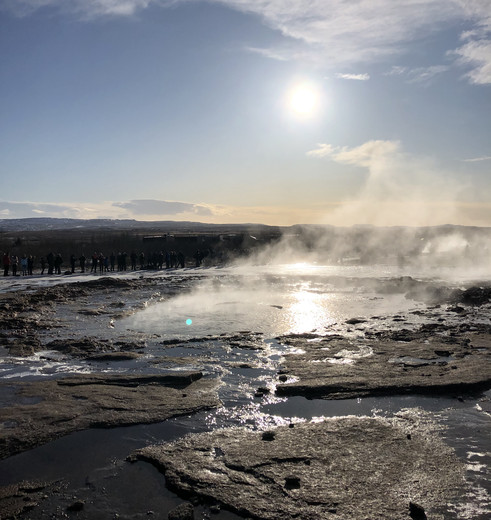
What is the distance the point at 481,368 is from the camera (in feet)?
27.2

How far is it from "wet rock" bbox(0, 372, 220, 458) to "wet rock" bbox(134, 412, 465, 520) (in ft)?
3.44

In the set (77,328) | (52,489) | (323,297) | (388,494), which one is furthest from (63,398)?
(323,297)

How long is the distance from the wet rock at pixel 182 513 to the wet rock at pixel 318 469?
0.81 ft

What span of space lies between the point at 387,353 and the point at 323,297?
873 centimetres

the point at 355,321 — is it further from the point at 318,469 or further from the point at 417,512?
the point at 417,512

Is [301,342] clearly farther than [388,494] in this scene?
Yes

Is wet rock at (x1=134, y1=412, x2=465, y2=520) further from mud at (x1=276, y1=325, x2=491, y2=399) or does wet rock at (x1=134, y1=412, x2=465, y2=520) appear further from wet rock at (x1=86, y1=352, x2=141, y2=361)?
wet rock at (x1=86, y1=352, x2=141, y2=361)

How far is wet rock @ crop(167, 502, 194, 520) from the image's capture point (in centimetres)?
431

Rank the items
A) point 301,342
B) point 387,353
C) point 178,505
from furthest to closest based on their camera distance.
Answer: point 301,342
point 387,353
point 178,505

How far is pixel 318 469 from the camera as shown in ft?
16.7

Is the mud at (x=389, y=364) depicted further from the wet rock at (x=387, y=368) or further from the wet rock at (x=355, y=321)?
the wet rock at (x=355, y=321)

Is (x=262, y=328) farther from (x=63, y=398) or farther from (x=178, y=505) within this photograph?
(x=178, y=505)

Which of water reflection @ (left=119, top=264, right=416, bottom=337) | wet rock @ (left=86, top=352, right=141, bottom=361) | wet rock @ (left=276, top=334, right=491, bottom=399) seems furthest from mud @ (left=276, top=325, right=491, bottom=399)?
wet rock @ (left=86, top=352, right=141, bottom=361)

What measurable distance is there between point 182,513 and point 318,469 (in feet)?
5.20
